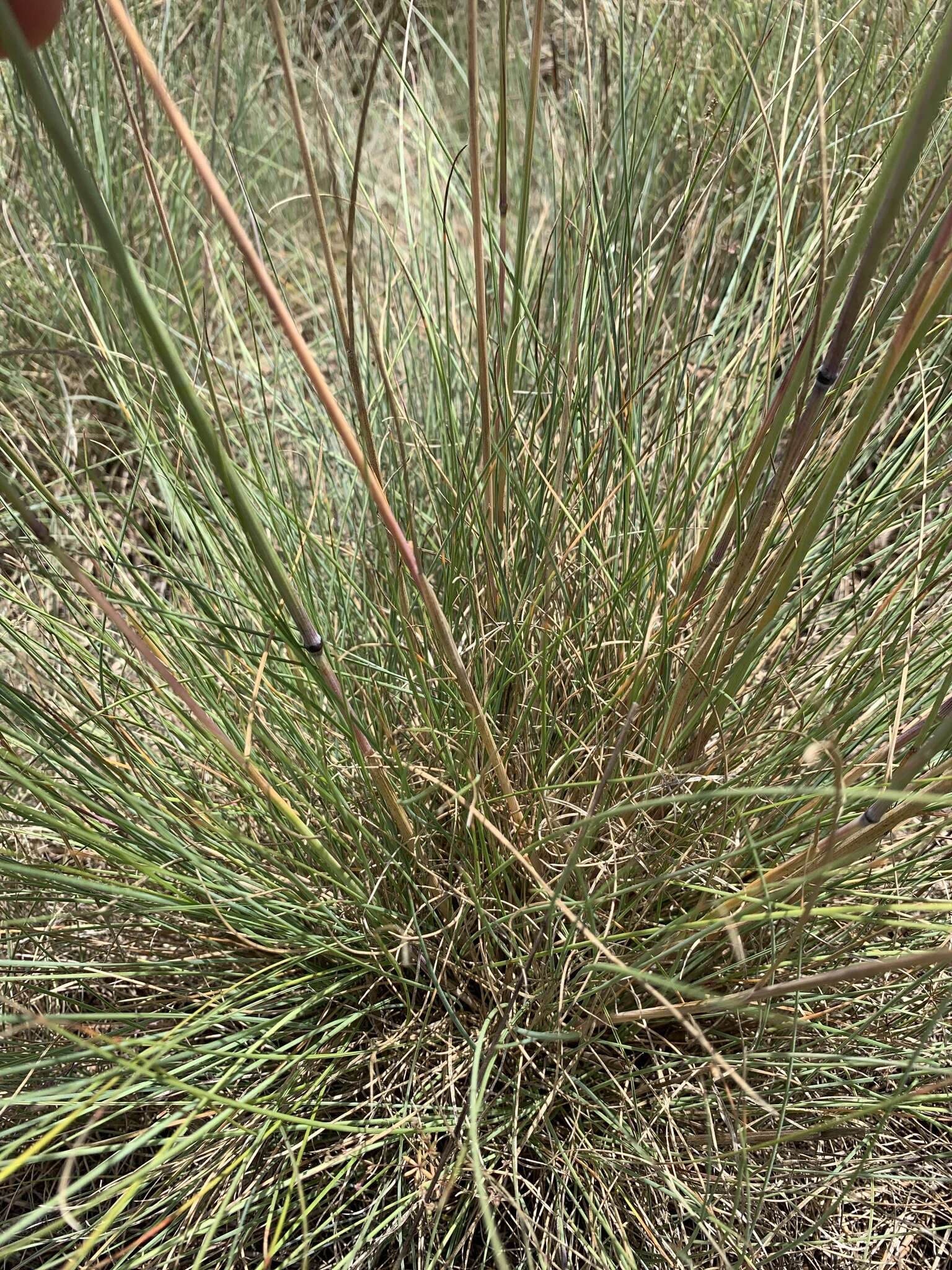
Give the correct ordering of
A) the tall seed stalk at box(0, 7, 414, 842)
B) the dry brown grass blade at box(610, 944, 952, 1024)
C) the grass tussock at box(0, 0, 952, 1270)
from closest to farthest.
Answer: the tall seed stalk at box(0, 7, 414, 842) → the dry brown grass blade at box(610, 944, 952, 1024) → the grass tussock at box(0, 0, 952, 1270)

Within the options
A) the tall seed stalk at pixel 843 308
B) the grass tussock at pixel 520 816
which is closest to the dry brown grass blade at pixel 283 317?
the grass tussock at pixel 520 816

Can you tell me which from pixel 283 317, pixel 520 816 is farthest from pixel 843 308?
pixel 520 816

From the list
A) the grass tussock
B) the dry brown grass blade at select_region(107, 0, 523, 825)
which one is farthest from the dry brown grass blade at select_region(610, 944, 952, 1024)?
the dry brown grass blade at select_region(107, 0, 523, 825)

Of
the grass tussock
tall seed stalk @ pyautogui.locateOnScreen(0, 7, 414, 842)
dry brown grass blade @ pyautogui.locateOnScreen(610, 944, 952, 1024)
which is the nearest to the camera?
tall seed stalk @ pyautogui.locateOnScreen(0, 7, 414, 842)

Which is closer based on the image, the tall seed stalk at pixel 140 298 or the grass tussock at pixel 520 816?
the tall seed stalk at pixel 140 298

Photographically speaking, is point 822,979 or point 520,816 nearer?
point 822,979

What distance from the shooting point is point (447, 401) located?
856mm

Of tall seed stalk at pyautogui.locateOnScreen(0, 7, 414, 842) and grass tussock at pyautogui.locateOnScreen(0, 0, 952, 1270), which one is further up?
tall seed stalk at pyautogui.locateOnScreen(0, 7, 414, 842)

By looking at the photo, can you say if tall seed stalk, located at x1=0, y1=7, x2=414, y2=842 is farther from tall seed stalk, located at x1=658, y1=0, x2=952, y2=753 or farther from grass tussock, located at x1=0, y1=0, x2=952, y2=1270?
tall seed stalk, located at x1=658, y1=0, x2=952, y2=753

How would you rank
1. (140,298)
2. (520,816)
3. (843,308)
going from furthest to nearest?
(520,816), (843,308), (140,298)

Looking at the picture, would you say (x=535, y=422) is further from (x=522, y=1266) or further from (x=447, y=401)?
(x=522, y=1266)

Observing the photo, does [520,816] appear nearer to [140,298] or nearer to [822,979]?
[822,979]

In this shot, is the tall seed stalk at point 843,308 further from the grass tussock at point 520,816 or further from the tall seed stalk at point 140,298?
the tall seed stalk at point 140,298

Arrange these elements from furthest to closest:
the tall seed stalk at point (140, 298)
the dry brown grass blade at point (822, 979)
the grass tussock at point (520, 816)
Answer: the grass tussock at point (520, 816) → the dry brown grass blade at point (822, 979) → the tall seed stalk at point (140, 298)
